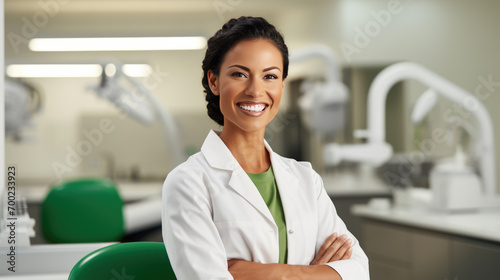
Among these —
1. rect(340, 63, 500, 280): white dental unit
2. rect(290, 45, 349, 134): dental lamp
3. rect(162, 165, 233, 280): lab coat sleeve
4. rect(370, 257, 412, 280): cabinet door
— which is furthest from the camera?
rect(290, 45, 349, 134): dental lamp

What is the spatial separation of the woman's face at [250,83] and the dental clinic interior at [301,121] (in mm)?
888

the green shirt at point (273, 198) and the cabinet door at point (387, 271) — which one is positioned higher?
the green shirt at point (273, 198)

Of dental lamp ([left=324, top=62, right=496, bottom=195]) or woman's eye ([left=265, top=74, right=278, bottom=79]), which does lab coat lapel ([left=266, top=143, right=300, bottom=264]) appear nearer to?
woman's eye ([left=265, top=74, right=278, bottom=79])

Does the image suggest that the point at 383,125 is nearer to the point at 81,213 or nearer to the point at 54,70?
the point at 81,213

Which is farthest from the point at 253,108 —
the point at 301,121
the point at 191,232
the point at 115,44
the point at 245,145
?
the point at 115,44

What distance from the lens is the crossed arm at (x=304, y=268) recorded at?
3.34ft

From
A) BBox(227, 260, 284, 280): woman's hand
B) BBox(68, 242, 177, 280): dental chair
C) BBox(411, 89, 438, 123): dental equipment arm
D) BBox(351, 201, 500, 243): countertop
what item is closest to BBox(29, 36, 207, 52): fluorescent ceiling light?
BBox(351, 201, 500, 243): countertop

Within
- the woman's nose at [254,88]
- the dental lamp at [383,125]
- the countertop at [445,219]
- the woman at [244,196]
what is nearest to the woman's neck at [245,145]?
the woman at [244,196]

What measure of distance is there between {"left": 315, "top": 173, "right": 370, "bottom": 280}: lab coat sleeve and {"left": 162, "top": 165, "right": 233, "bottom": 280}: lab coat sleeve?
9.6 inches

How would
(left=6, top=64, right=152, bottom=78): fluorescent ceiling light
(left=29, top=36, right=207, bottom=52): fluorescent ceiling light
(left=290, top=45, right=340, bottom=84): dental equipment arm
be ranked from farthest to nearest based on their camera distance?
(left=29, top=36, right=207, bottom=52): fluorescent ceiling light → (left=6, top=64, right=152, bottom=78): fluorescent ceiling light → (left=290, top=45, right=340, bottom=84): dental equipment arm

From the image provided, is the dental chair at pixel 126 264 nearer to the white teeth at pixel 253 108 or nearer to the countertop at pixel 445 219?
the white teeth at pixel 253 108

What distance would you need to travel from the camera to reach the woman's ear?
43.5 inches

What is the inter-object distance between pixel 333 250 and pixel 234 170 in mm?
254

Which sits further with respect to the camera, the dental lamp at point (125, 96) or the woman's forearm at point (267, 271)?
the dental lamp at point (125, 96)
